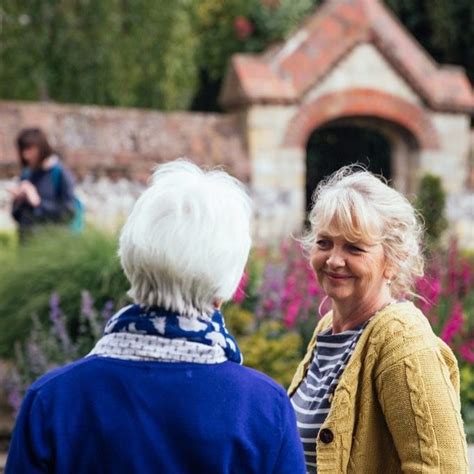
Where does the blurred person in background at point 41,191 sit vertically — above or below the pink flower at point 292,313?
above

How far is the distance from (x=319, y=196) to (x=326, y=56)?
11911mm

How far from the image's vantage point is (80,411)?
5.44 feet

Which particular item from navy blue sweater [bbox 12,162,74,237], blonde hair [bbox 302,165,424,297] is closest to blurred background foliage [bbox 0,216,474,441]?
navy blue sweater [bbox 12,162,74,237]

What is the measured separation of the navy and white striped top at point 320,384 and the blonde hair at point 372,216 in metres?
0.20

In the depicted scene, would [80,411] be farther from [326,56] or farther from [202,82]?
[202,82]

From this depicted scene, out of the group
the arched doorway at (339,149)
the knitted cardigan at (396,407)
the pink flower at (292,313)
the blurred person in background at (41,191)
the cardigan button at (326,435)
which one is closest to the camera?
the knitted cardigan at (396,407)

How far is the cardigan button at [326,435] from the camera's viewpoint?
2.21m

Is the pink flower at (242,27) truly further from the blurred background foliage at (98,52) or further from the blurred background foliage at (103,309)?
the blurred background foliage at (103,309)

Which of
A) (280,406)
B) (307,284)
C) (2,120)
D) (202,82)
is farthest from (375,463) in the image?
(202,82)

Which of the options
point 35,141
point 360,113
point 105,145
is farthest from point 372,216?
point 360,113

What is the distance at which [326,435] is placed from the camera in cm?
222

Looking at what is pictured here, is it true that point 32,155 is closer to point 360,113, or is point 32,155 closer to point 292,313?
point 292,313

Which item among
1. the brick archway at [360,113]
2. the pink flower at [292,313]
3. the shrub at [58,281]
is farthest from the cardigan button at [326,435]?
the brick archway at [360,113]

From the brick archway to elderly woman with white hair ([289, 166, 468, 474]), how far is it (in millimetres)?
11560
